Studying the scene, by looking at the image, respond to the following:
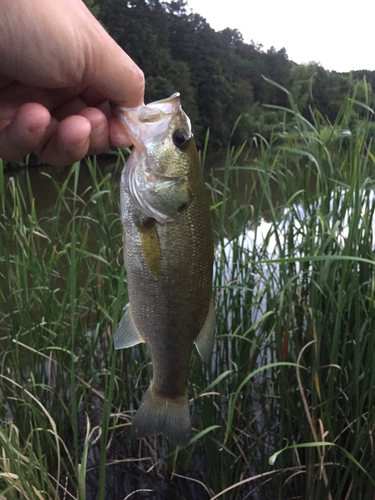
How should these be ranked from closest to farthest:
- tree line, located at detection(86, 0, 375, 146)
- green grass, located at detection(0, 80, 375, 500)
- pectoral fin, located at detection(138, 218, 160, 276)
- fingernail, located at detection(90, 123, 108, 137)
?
pectoral fin, located at detection(138, 218, 160, 276)
fingernail, located at detection(90, 123, 108, 137)
green grass, located at detection(0, 80, 375, 500)
tree line, located at detection(86, 0, 375, 146)

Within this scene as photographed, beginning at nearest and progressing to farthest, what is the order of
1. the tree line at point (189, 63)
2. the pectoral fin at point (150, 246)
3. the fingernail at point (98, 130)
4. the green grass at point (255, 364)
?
the pectoral fin at point (150, 246)
the fingernail at point (98, 130)
the green grass at point (255, 364)
the tree line at point (189, 63)

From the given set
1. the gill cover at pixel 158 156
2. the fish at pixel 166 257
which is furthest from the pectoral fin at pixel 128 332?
the gill cover at pixel 158 156

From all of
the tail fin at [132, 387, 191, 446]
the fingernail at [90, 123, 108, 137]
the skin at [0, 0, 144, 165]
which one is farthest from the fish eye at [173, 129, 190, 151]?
the tail fin at [132, 387, 191, 446]

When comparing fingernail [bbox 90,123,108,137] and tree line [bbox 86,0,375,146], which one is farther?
tree line [bbox 86,0,375,146]

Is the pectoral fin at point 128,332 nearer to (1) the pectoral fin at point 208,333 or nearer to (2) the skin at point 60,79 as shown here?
(1) the pectoral fin at point 208,333

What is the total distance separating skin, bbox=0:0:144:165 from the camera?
109cm

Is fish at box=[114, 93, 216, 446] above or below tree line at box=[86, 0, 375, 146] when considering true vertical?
below

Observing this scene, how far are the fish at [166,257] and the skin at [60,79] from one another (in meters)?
0.15

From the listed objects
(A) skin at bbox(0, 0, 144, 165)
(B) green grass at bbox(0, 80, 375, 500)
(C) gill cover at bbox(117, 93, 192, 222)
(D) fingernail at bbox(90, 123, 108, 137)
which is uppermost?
(A) skin at bbox(0, 0, 144, 165)

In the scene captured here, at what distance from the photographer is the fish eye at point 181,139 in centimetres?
113

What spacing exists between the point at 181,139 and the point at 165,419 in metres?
0.81

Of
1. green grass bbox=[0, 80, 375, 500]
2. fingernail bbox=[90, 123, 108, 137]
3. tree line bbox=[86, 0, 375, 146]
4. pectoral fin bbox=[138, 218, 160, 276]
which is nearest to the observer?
pectoral fin bbox=[138, 218, 160, 276]

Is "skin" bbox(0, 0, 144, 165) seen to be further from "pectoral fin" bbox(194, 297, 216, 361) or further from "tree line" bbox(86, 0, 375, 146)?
"tree line" bbox(86, 0, 375, 146)

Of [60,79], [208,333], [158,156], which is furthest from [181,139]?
[208,333]
